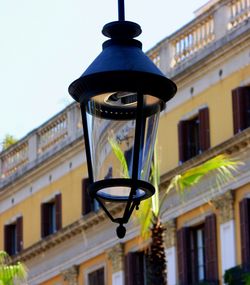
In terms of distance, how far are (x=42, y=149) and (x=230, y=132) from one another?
11.0m

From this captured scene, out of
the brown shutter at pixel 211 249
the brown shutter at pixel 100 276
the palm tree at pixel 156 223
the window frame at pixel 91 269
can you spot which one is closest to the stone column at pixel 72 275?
the window frame at pixel 91 269

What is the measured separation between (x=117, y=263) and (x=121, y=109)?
30553 millimetres

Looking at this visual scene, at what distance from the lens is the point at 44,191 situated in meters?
44.4

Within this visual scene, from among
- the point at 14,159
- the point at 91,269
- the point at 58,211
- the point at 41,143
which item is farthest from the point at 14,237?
the point at 91,269

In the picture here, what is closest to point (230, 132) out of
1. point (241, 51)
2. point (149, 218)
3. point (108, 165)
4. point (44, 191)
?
point (241, 51)

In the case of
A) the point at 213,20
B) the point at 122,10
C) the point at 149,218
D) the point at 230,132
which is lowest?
the point at 122,10

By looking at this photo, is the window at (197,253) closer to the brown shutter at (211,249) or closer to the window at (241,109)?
the brown shutter at (211,249)

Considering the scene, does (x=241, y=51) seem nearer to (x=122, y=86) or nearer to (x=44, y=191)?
(x=44, y=191)

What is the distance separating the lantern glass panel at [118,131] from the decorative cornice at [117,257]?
98.7 ft

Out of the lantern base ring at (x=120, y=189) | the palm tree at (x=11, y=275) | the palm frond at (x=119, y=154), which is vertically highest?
the palm tree at (x=11, y=275)

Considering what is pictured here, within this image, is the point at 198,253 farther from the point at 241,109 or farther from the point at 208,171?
the point at 241,109

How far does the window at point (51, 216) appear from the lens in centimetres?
4341

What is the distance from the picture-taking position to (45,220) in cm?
4403

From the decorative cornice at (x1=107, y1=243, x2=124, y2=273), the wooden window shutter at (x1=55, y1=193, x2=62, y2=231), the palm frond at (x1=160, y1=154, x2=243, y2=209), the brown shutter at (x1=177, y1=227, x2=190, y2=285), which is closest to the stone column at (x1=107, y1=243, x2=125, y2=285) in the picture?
the decorative cornice at (x1=107, y1=243, x2=124, y2=273)
